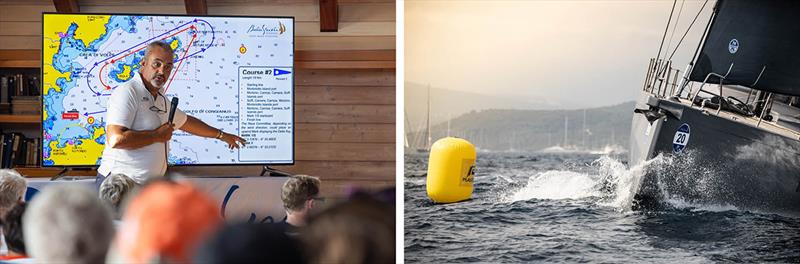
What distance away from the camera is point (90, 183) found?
4617mm

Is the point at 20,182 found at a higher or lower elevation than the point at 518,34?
lower

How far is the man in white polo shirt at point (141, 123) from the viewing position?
3779 millimetres

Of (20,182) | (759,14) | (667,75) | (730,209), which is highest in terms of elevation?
(759,14)

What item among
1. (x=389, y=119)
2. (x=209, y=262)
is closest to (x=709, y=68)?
(x=389, y=119)

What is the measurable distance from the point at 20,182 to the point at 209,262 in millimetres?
1641

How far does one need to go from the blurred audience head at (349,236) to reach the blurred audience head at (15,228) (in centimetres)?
91

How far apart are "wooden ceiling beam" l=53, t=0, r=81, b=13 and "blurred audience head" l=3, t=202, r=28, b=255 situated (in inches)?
151

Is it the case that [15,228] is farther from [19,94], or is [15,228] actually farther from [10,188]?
[19,94]

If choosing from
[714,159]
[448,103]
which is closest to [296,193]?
[448,103]

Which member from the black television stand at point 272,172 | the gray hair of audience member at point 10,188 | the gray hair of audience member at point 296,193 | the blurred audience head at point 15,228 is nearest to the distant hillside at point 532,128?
the black television stand at point 272,172

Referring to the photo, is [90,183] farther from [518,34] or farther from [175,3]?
[518,34]

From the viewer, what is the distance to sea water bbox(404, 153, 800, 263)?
5.19 m

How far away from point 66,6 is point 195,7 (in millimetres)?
715

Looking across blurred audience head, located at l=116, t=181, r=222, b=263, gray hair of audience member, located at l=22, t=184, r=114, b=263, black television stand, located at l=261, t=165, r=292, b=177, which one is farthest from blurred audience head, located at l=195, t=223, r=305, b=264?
black television stand, located at l=261, t=165, r=292, b=177
